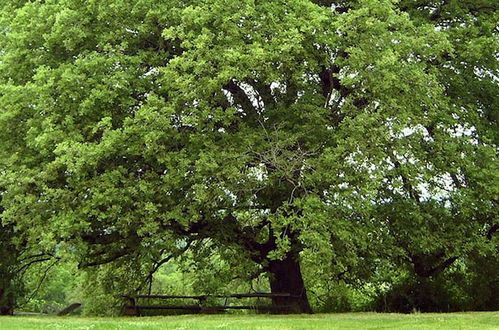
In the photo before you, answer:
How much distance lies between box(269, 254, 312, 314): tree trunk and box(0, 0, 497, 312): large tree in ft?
8.33

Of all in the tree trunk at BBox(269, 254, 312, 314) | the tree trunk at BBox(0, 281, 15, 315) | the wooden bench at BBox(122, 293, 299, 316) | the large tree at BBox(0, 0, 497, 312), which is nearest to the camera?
the large tree at BBox(0, 0, 497, 312)

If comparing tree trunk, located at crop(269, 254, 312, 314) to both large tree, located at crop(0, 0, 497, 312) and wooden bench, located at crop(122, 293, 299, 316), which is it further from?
large tree, located at crop(0, 0, 497, 312)

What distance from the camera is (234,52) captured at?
17.4m

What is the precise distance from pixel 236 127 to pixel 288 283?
7185 mm

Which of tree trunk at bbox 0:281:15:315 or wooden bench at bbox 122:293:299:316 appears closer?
wooden bench at bbox 122:293:299:316

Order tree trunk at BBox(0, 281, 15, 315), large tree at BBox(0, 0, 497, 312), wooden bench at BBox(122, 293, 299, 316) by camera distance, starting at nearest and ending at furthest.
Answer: large tree at BBox(0, 0, 497, 312) < wooden bench at BBox(122, 293, 299, 316) < tree trunk at BBox(0, 281, 15, 315)

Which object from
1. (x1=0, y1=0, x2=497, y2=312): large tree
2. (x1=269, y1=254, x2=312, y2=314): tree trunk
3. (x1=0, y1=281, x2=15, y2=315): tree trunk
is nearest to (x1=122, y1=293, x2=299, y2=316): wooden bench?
(x1=269, y1=254, x2=312, y2=314): tree trunk

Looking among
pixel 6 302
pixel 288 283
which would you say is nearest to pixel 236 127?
pixel 288 283

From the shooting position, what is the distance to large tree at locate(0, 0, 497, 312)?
1780cm

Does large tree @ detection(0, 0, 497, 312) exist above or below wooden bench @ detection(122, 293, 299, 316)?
above

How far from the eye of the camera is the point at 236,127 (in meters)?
21.1

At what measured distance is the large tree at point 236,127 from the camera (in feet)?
58.4

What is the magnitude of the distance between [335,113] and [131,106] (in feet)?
24.1

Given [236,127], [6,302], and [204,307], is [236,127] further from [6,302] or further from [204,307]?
[6,302]
